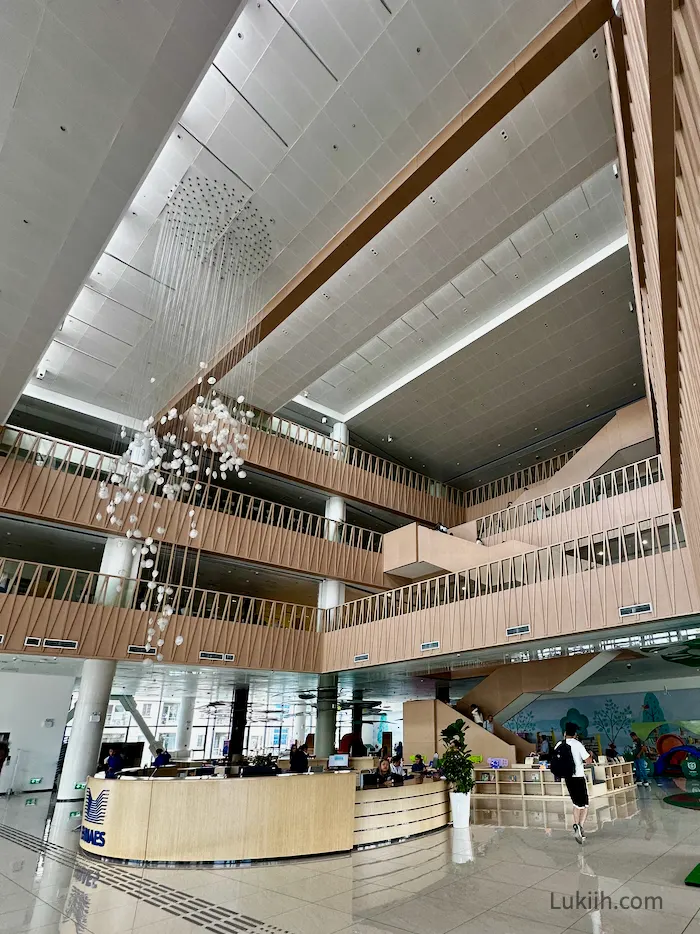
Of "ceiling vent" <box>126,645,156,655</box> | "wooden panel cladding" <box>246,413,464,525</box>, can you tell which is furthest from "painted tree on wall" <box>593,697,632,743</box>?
"ceiling vent" <box>126,645,156,655</box>

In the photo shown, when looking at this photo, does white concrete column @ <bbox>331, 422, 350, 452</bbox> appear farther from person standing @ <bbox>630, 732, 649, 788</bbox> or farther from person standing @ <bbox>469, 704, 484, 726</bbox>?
person standing @ <bbox>630, 732, 649, 788</bbox>

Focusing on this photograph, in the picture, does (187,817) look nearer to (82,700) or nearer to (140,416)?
(140,416)

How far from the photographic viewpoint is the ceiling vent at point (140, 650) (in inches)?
504

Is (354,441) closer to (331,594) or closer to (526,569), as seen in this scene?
(331,594)

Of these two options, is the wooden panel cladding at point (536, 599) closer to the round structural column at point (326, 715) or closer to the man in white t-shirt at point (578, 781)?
the round structural column at point (326, 715)

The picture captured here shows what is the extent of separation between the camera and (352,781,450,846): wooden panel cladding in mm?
7520

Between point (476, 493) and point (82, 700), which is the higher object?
point (476, 493)

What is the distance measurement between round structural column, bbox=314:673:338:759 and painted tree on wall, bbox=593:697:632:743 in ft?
30.5

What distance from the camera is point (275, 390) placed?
1545 cm

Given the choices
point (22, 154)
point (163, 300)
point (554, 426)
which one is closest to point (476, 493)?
point (554, 426)

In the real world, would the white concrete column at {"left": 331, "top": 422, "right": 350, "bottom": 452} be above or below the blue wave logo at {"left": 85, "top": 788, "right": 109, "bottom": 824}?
above

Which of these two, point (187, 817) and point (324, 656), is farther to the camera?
point (324, 656)

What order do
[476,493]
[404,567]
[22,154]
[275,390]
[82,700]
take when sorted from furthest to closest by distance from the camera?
[476,493] → [404,567] → [275,390] → [82,700] → [22,154]

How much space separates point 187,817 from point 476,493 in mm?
16906
